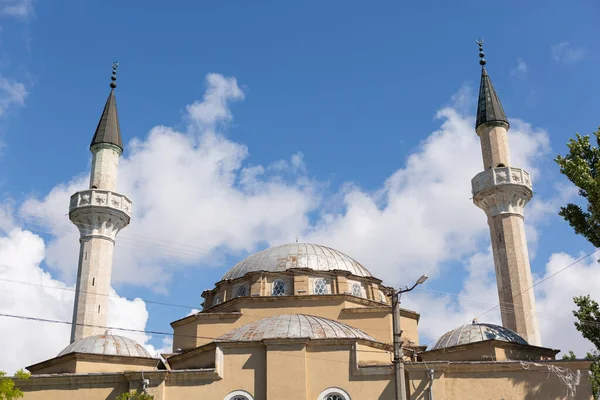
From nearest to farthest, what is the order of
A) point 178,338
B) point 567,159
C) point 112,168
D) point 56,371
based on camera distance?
point 567,159
point 56,371
point 178,338
point 112,168

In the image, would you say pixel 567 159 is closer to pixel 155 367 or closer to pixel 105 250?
pixel 155 367

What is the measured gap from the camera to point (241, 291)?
2156 cm

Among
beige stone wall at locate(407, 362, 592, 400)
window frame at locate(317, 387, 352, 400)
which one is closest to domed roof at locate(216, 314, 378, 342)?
window frame at locate(317, 387, 352, 400)

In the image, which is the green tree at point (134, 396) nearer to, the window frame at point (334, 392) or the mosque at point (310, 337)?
the mosque at point (310, 337)

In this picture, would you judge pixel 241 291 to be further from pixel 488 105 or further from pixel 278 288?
pixel 488 105

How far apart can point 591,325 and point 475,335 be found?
2.83 metres

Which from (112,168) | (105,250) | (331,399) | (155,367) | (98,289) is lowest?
(331,399)

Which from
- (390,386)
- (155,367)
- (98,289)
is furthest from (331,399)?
(98,289)

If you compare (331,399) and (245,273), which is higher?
(245,273)

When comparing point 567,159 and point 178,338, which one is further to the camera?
point 178,338

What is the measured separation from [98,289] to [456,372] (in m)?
12.0

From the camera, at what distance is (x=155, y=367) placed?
17594mm

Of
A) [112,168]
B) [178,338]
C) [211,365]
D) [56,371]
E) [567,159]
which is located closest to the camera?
[567,159]

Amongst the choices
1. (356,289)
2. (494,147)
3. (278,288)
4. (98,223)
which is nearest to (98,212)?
(98,223)
